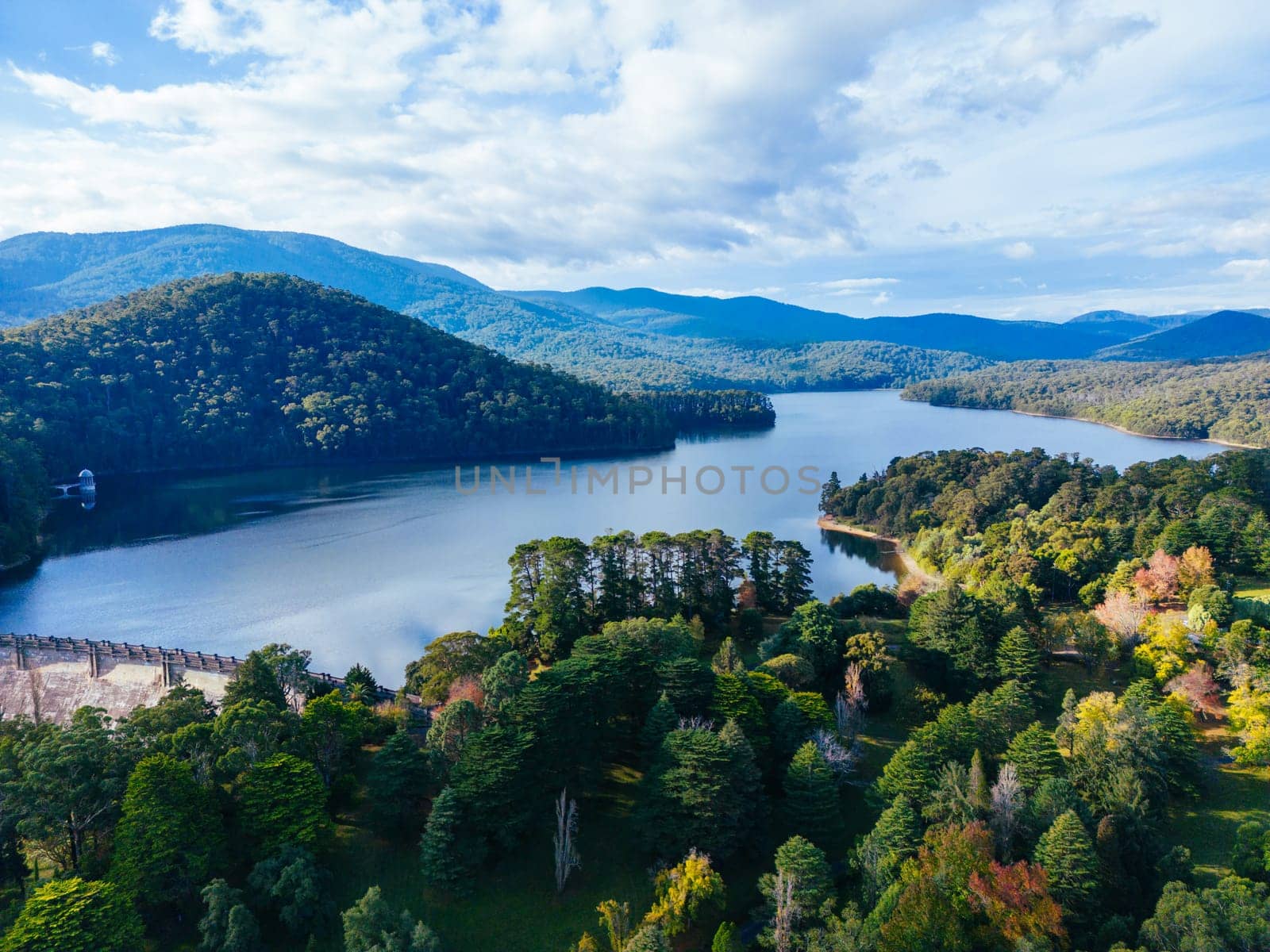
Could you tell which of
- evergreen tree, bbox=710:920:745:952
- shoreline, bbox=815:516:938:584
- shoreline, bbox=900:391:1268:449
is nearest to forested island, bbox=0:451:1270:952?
evergreen tree, bbox=710:920:745:952

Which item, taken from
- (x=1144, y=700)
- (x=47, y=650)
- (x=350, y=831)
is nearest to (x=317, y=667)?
(x=47, y=650)

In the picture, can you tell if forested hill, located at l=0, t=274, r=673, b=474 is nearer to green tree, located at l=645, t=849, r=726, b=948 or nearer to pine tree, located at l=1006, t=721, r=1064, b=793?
green tree, located at l=645, t=849, r=726, b=948

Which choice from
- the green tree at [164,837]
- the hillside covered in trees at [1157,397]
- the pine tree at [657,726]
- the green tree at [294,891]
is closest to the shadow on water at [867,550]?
the pine tree at [657,726]

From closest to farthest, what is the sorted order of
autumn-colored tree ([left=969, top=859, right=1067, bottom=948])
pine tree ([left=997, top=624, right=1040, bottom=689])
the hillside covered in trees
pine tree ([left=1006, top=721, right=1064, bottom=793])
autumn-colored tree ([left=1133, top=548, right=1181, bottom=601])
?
1. autumn-colored tree ([left=969, top=859, right=1067, bottom=948])
2. pine tree ([left=1006, top=721, right=1064, bottom=793])
3. pine tree ([left=997, top=624, right=1040, bottom=689])
4. autumn-colored tree ([left=1133, top=548, right=1181, bottom=601])
5. the hillside covered in trees

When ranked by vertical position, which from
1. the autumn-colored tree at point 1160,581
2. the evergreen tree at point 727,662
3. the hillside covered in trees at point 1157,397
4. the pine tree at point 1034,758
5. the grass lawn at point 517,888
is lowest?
the grass lawn at point 517,888

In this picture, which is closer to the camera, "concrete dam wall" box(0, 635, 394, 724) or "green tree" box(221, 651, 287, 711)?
"green tree" box(221, 651, 287, 711)

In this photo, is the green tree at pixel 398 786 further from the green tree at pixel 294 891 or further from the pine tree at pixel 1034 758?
the pine tree at pixel 1034 758

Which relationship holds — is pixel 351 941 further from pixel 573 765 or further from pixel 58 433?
pixel 58 433

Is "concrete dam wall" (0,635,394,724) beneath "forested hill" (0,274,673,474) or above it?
beneath
